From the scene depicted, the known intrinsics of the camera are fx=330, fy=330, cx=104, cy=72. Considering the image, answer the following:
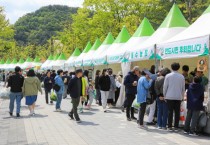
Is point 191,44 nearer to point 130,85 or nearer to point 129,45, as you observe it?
point 130,85

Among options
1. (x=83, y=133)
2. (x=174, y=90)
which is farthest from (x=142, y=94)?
(x=83, y=133)

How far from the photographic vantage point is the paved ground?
800cm

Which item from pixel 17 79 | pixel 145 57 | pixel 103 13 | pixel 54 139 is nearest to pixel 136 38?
pixel 145 57

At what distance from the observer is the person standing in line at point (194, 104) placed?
28.3 feet

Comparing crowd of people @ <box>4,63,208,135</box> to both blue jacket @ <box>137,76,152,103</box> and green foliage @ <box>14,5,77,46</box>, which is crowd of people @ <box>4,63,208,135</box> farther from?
green foliage @ <box>14,5,77,46</box>

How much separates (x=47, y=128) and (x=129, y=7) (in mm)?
31094

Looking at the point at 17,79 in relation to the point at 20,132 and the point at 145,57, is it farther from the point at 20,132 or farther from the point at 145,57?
the point at 145,57

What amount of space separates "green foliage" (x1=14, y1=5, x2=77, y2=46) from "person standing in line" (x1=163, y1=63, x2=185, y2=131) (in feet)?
348

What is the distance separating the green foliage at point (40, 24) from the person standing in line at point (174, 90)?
106098 mm

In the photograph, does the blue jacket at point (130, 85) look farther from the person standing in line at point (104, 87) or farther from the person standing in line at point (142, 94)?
the person standing in line at point (104, 87)

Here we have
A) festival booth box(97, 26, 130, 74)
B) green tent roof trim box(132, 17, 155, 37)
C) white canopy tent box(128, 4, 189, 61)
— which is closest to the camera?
white canopy tent box(128, 4, 189, 61)

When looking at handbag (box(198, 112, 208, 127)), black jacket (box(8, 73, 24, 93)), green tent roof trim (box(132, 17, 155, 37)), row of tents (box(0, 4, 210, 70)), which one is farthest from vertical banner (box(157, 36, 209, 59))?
black jacket (box(8, 73, 24, 93))

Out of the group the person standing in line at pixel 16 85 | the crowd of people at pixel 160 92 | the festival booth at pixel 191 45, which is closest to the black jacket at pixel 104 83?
the crowd of people at pixel 160 92

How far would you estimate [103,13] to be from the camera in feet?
128
